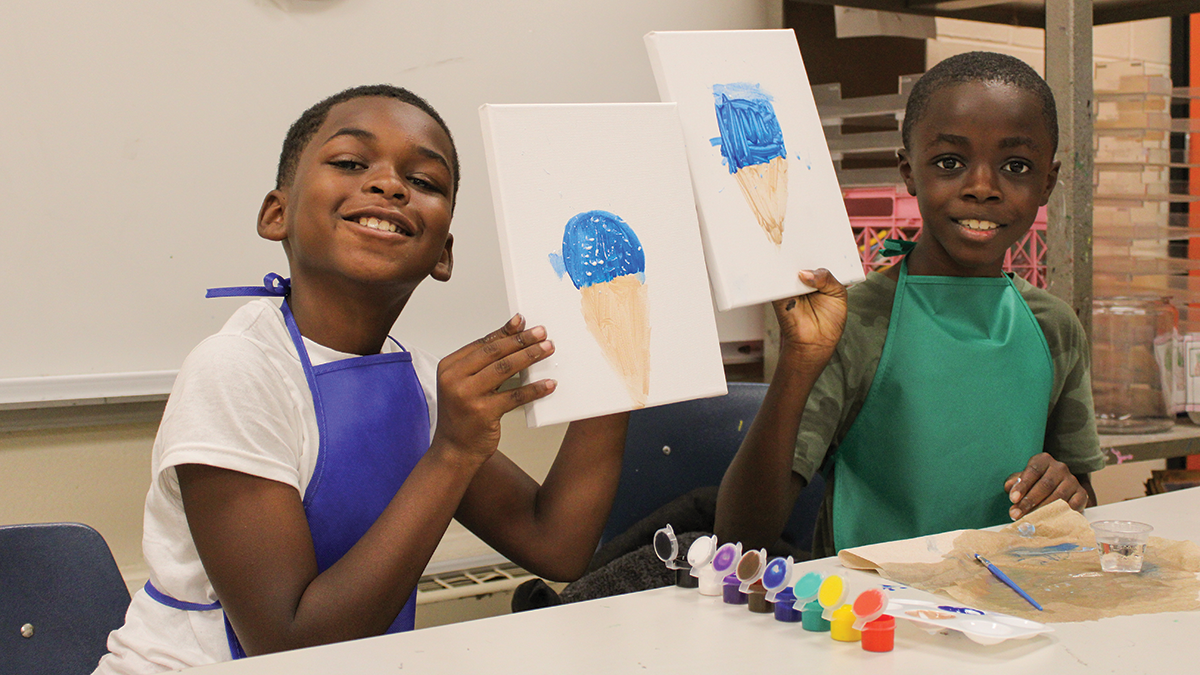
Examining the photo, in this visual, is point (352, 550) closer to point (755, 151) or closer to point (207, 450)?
point (207, 450)

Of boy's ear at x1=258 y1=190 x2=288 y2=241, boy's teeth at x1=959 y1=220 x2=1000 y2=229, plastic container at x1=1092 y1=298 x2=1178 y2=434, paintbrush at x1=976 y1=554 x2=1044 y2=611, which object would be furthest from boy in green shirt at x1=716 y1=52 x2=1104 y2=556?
plastic container at x1=1092 y1=298 x2=1178 y2=434

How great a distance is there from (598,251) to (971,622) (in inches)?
16.7

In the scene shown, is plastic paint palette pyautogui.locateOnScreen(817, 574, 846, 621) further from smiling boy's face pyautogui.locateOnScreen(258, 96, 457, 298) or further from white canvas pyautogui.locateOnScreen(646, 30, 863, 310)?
smiling boy's face pyautogui.locateOnScreen(258, 96, 457, 298)

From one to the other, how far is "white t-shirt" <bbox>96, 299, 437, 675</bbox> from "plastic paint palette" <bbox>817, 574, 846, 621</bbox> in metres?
0.48

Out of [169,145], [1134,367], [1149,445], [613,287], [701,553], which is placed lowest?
[1149,445]

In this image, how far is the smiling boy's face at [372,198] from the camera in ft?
3.08

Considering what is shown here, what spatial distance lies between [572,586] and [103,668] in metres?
0.64

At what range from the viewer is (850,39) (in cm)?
222

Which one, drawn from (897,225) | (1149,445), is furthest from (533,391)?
(1149,445)

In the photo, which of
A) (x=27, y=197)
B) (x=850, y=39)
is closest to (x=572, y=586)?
(x=27, y=197)

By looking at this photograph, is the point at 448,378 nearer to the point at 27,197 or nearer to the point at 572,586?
the point at 572,586

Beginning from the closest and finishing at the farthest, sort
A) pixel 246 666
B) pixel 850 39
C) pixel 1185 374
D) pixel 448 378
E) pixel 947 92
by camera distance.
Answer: pixel 246 666, pixel 448 378, pixel 947 92, pixel 1185 374, pixel 850 39

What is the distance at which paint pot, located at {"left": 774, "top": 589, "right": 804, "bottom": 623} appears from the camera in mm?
743

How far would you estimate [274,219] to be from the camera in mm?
1041
